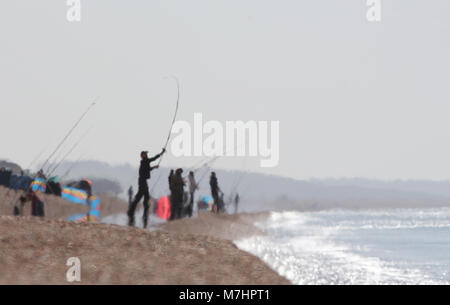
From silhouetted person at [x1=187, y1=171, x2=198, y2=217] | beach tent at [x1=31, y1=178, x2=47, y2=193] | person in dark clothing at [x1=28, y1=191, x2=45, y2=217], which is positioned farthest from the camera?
silhouetted person at [x1=187, y1=171, x2=198, y2=217]

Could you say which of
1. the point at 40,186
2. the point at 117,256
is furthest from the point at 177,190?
the point at 117,256

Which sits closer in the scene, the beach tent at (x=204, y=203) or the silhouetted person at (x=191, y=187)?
the silhouetted person at (x=191, y=187)

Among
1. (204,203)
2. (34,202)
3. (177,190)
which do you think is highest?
(177,190)

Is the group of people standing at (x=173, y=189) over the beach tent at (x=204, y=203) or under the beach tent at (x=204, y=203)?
over

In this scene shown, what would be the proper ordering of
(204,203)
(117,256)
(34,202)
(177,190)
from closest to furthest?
(117,256), (34,202), (177,190), (204,203)

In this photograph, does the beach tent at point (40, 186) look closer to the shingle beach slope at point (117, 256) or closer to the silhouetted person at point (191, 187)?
the silhouetted person at point (191, 187)

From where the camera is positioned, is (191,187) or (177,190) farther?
(191,187)

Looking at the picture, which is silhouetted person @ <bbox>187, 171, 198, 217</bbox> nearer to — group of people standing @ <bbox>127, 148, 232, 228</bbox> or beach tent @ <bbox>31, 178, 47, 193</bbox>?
group of people standing @ <bbox>127, 148, 232, 228</bbox>

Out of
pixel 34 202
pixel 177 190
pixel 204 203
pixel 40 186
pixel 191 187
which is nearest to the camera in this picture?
pixel 34 202

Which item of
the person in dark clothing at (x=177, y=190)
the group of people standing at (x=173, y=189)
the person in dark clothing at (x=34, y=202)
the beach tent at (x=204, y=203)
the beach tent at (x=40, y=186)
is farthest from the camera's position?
the beach tent at (x=204, y=203)

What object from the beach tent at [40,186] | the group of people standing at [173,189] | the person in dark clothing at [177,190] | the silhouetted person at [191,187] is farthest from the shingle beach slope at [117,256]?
the silhouetted person at [191,187]

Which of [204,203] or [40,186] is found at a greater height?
[40,186]

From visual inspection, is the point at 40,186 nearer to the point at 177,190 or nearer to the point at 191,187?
the point at 177,190

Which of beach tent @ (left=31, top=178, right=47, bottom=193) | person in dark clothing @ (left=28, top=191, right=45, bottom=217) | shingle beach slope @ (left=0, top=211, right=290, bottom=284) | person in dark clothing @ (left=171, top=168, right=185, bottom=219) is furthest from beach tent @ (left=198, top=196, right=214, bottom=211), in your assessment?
shingle beach slope @ (left=0, top=211, right=290, bottom=284)
